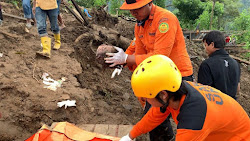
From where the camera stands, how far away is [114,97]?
3.92 meters

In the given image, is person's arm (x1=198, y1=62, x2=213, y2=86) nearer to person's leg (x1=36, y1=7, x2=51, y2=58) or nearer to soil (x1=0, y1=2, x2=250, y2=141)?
soil (x1=0, y1=2, x2=250, y2=141)

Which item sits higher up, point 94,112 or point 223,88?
point 223,88

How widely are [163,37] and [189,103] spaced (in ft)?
2.61

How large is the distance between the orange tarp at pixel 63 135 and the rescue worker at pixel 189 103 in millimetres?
1105

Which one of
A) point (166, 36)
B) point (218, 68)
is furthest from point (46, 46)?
point (218, 68)

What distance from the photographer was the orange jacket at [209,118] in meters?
1.29

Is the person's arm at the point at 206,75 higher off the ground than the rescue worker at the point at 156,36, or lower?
lower

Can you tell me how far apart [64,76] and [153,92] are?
2.67m

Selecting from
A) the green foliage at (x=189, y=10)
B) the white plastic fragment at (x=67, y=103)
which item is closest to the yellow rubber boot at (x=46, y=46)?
the white plastic fragment at (x=67, y=103)

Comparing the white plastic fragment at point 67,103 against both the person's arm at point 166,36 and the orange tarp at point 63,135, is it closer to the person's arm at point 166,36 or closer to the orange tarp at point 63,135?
Result: the orange tarp at point 63,135

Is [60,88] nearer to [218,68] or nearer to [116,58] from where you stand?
[116,58]

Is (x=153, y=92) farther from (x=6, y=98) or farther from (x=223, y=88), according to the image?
(x=6, y=98)

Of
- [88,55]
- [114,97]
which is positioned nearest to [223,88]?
[114,97]

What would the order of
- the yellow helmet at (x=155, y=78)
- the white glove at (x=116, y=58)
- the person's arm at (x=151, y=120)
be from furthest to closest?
the white glove at (x=116, y=58)
the person's arm at (x=151, y=120)
the yellow helmet at (x=155, y=78)
